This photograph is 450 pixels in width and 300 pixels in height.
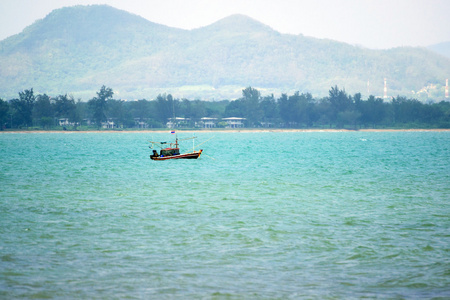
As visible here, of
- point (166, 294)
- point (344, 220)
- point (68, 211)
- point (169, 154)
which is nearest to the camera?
point (166, 294)

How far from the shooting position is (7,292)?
725 inches

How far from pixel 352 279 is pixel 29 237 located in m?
15.3

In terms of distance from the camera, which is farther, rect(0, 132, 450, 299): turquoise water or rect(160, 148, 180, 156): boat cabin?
rect(160, 148, 180, 156): boat cabin

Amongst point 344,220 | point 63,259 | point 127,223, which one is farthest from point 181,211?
point 63,259

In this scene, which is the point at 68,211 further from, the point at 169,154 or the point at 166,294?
the point at 169,154

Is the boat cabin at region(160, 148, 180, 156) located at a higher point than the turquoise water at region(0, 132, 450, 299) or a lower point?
higher

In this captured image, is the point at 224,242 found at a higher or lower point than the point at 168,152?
lower

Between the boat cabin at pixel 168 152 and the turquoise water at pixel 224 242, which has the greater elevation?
the boat cabin at pixel 168 152

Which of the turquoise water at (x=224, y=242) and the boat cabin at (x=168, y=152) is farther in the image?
the boat cabin at (x=168, y=152)

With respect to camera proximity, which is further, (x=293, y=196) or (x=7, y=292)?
(x=293, y=196)

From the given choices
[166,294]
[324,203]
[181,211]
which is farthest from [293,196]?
[166,294]

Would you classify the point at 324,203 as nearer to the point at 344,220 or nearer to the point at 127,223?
the point at 344,220

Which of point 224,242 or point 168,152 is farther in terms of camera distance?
point 168,152

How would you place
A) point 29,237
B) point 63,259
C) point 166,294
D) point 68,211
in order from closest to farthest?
point 166,294
point 63,259
point 29,237
point 68,211
